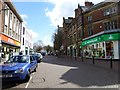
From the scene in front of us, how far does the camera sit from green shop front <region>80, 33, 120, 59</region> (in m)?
29.0

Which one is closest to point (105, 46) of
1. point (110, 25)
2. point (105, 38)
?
point (105, 38)

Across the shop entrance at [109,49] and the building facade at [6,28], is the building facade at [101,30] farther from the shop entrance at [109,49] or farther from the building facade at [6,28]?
the building facade at [6,28]

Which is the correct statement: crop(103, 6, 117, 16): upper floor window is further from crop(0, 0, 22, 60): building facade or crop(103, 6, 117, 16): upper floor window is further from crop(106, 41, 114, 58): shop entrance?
crop(0, 0, 22, 60): building facade

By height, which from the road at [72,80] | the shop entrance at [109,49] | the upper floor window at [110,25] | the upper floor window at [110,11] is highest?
the upper floor window at [110,11]

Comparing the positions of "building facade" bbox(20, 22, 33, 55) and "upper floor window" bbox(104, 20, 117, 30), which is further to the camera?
"building facade" bbox(20, 22, 33, 55)

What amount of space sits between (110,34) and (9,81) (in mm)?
22659

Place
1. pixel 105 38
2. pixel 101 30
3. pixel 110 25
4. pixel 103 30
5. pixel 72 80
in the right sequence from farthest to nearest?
pixel 101 30, pixel 103 30, pixel 110 25, pixel 105 38, pixel 72 80

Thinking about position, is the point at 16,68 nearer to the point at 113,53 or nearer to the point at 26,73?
the point at 26,73

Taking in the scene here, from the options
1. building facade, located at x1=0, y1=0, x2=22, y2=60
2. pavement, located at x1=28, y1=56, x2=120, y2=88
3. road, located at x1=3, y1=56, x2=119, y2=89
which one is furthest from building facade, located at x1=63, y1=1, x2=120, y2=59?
road, located at x1=3, y1=56, x2=119, y2=89

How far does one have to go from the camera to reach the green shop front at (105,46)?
29047 mm

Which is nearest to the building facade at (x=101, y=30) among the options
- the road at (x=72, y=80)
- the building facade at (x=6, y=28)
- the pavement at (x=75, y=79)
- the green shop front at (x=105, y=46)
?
the green shop front at (x=105, y=46)

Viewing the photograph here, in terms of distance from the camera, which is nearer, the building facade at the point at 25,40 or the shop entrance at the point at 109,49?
the shop entrance at the point at 109,49

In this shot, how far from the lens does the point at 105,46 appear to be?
3100 cm

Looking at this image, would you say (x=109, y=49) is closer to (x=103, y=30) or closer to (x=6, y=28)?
(x=103, y=30)
